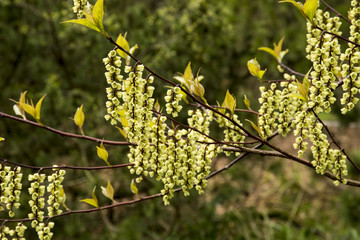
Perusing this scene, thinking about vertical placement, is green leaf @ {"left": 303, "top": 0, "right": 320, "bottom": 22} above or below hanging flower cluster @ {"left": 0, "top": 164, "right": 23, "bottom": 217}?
above

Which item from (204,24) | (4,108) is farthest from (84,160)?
(204,24)

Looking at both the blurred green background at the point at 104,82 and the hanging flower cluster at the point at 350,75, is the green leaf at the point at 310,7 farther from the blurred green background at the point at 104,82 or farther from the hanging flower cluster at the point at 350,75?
the blurred green background at the point at 104,82

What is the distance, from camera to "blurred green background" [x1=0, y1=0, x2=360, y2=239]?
10.6 ft

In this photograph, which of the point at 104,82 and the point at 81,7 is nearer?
the point at 81,7

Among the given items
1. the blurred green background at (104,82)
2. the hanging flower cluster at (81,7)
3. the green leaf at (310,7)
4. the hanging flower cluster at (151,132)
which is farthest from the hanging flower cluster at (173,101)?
the blurred green background at (104,82)

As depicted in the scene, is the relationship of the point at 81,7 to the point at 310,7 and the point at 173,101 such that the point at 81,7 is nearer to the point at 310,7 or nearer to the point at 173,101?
the point at 173,101

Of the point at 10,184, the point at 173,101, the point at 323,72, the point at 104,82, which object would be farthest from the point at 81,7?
the point at 104,82

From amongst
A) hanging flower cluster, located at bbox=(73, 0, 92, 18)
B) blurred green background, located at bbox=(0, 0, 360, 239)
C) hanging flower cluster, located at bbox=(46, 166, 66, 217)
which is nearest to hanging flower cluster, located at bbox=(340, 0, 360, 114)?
hanging flower cluster, located at bbox=(73, 0, 92, 18)

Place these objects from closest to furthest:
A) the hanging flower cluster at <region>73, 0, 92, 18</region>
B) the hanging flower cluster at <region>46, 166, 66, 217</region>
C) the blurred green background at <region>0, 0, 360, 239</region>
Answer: the hanging flower cluster at <region>73, 0, 92, 18</region> → the hanging flower cluster at <region>46, 166, 66, 217</region> → the blurred green background at <region>0, 0, 360, 239</region>

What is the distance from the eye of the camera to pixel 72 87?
3559mm

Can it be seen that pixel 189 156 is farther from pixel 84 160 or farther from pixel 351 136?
pixel 351 136

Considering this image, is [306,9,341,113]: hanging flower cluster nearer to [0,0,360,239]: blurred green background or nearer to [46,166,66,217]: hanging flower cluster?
[46,166,66,217]: hanging flower cluster

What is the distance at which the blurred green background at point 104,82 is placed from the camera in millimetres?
3246

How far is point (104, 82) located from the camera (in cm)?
357
